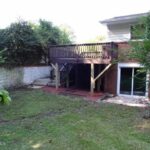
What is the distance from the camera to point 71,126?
750 centimetres

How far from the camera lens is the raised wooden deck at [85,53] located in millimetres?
13031

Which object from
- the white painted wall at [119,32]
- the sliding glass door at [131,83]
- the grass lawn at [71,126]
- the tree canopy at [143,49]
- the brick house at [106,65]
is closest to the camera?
the grass lawn at [71,126]

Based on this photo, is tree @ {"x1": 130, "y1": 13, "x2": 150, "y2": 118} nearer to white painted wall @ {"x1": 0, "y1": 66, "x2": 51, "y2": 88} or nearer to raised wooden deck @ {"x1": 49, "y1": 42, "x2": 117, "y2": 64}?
raised wooden deck @ {"x1": 49, "y1": 42, "x2": 117, "y2": 64}

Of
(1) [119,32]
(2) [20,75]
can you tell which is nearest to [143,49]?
(1) [119,32]

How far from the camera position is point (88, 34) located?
42219 millimetres

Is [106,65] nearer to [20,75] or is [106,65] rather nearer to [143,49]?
[143,49]

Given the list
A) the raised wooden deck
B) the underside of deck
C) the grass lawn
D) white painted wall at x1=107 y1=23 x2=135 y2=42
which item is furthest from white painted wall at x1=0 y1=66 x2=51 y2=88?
white painted wall at x1=107 y1=23 x2=135 y2=42

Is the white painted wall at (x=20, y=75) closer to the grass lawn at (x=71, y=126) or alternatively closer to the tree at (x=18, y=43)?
the tree at (x=18, y=43)

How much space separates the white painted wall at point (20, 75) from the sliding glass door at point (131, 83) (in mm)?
7170

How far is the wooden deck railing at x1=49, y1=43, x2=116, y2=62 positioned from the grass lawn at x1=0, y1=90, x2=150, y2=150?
333cm

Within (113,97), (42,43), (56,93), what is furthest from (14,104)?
(42,43)

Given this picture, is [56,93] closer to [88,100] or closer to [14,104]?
[88,100]

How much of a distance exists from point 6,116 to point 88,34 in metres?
35.2

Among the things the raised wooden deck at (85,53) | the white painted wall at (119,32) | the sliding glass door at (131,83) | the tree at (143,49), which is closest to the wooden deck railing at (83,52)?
the raised wooden deck at (85,53)
